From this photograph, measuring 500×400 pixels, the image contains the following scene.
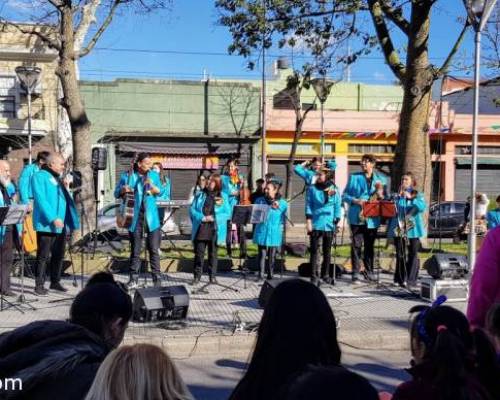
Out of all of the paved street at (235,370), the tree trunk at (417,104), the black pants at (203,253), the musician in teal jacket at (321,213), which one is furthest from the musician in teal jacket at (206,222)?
the tree trunk at (417,104)

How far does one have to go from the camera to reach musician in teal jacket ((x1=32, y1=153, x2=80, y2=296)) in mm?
9367

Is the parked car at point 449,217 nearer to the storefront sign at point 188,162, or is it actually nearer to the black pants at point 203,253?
the storefront sign at point 188,162

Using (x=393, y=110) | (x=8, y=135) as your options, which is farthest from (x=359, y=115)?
(x=8, y=135)

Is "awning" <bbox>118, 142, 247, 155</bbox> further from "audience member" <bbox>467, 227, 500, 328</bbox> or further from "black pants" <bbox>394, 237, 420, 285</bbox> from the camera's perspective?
"audience member" <bbox>467, 227, 500, 328</bbox>

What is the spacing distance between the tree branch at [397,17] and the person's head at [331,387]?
13.9 m

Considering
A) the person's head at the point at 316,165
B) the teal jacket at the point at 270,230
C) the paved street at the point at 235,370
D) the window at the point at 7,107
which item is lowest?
the paved street at the point at 235,370

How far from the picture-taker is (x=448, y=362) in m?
2.55

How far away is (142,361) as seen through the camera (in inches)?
89.2

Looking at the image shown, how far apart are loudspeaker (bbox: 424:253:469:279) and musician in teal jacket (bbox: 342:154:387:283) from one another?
1.31 m

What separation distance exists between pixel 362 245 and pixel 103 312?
27.8 feet

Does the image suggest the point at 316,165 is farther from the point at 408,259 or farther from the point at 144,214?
the point at 144,214

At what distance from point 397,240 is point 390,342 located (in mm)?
3342

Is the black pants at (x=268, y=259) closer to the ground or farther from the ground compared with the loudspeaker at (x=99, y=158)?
closer to the ground

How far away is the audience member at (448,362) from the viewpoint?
8.18 ft
